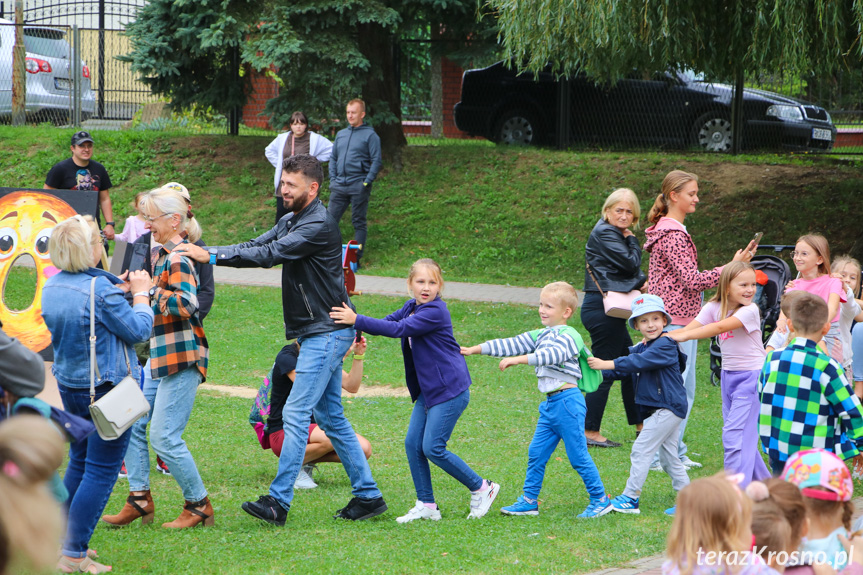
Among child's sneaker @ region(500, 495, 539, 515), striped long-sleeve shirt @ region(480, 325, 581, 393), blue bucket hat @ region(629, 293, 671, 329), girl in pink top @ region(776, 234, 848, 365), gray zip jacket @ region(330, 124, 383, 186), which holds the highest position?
gray zip jacket @ region(330, 124, 383, 186)

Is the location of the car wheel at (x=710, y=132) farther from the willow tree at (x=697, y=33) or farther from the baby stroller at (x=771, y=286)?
the baby stroller at (x=771, y=286)

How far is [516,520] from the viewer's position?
562cm

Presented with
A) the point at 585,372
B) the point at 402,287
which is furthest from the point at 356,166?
the point at 585,372

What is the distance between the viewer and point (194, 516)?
535cm

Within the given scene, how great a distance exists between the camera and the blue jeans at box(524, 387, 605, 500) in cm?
568

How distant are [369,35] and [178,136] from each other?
5.08 m

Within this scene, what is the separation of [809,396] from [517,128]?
49.7 feet

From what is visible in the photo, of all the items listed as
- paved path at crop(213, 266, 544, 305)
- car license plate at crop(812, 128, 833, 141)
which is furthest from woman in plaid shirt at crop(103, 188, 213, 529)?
car license plate at crop(812, 128, 833, 141)

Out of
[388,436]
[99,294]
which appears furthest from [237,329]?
[99,294]

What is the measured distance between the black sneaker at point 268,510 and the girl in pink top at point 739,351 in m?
2.69

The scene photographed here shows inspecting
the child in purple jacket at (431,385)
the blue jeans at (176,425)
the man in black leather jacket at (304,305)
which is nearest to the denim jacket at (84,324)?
the blue jeans at (176,425)

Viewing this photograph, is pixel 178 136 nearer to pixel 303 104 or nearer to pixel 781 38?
pixel 303 104

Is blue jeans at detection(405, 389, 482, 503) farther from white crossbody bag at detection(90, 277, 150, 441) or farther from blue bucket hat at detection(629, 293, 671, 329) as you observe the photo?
white crossbody bag at detection(90, 277, 150, 441)

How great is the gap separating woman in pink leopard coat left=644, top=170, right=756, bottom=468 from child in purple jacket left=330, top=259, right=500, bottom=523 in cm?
193
